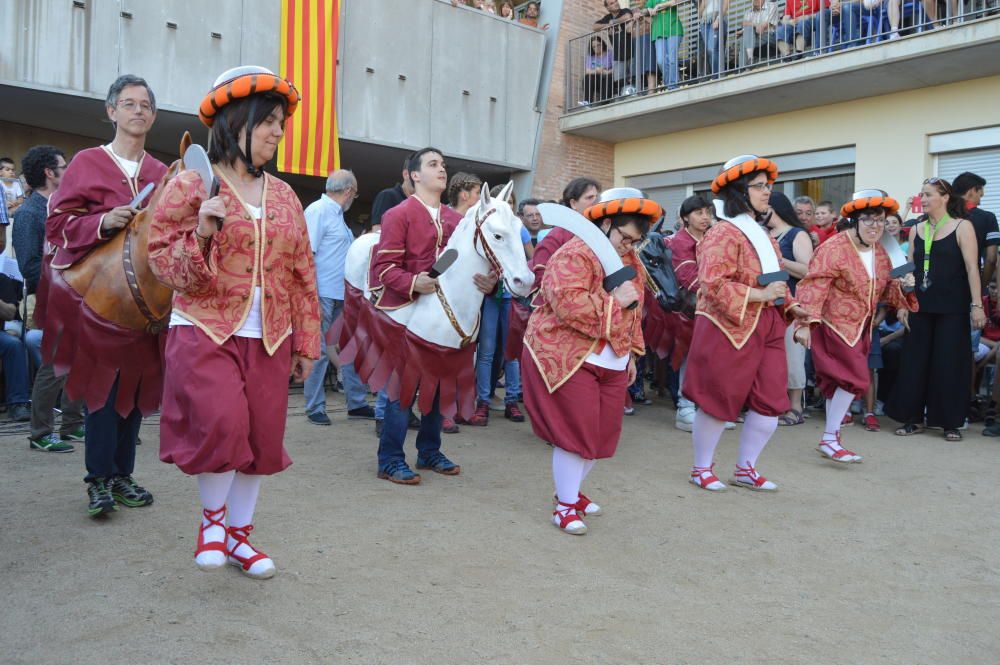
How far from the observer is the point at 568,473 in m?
4.38

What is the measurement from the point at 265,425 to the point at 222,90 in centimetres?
129

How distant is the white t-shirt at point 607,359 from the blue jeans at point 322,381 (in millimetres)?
3131

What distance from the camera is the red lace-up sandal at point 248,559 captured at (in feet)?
11.2

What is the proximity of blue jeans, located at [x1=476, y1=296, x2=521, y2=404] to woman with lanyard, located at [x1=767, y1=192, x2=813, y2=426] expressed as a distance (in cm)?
244

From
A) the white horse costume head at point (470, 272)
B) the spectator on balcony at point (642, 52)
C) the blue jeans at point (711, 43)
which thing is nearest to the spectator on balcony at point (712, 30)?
the blue jeans at point (711, 43)

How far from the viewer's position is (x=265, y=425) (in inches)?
129

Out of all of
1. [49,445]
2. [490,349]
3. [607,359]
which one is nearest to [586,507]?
[607,359]

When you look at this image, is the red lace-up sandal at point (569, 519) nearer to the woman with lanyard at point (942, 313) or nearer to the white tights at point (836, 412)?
the white tights at point (836, 412)

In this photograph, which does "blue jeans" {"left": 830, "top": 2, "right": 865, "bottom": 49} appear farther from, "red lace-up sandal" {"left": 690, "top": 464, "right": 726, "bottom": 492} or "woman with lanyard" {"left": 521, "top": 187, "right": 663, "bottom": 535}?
"woman with lanyard" {"left": 521, "top": 187, "right": 663, "bottom": 535}

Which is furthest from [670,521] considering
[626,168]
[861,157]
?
[626,168]

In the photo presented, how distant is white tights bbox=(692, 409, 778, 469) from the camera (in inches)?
208

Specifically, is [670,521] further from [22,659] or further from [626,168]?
[626,168]

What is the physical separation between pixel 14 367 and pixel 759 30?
37.4 ft

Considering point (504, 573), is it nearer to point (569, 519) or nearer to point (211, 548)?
point (569, 519)
